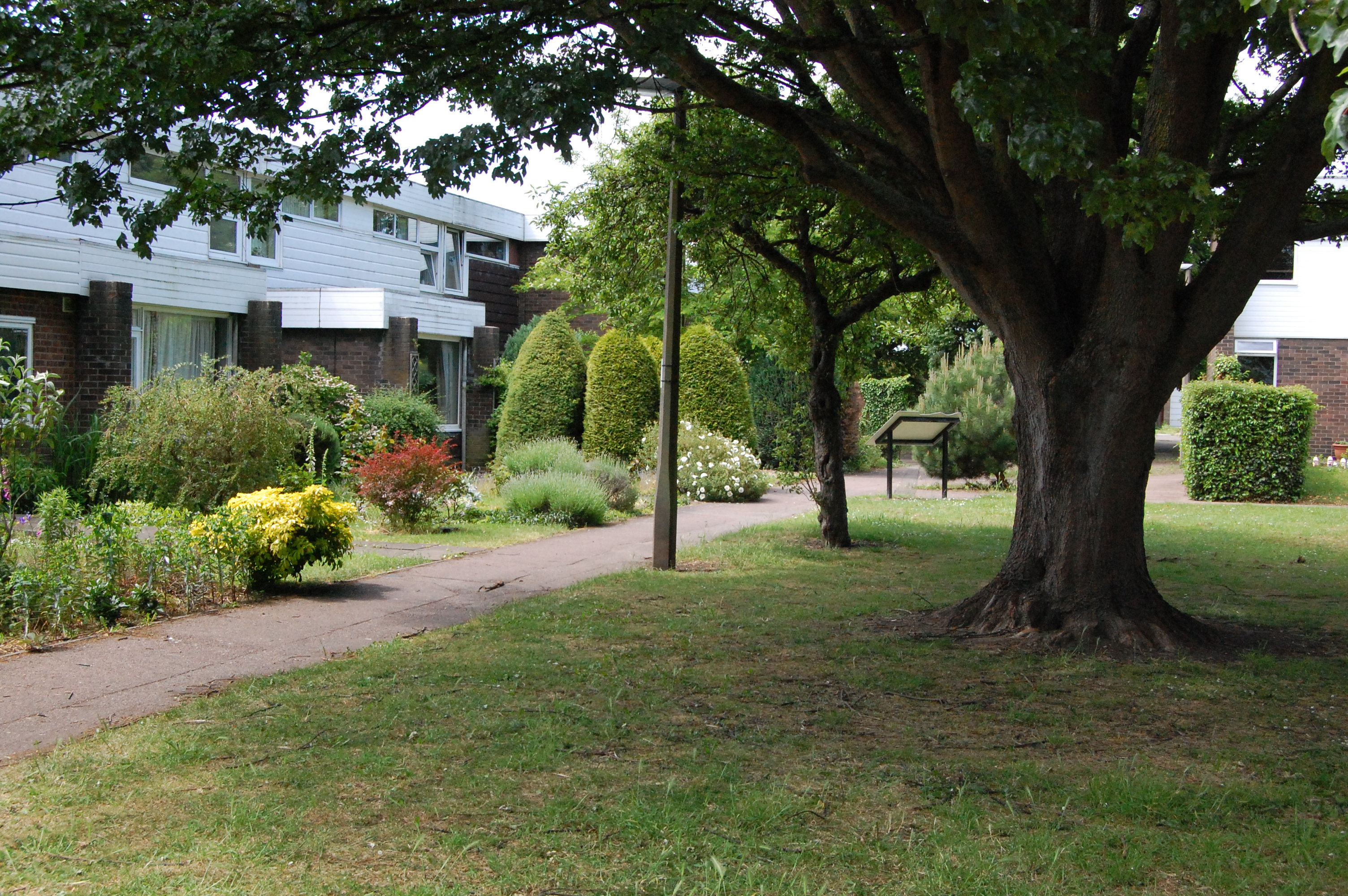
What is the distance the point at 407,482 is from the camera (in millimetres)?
13227

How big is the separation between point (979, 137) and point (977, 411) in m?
14.2

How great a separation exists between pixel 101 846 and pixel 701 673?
358cm

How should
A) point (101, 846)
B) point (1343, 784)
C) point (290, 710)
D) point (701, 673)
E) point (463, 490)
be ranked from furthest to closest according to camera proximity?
1. point (463, 490)
2. point (701, 673)
3. point (290, 710)
4. point (1343, 784)
5. point (101, 846)

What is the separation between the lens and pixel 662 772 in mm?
4887

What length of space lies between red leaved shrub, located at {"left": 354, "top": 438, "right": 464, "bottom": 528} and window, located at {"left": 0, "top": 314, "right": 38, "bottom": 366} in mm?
5218

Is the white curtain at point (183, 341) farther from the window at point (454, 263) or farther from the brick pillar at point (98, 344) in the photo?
the window at point (454, 263)

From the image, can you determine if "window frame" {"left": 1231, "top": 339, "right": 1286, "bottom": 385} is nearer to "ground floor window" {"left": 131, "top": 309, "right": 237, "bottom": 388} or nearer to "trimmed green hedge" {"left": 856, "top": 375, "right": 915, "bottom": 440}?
"trimmed green hedge" {"left": 856, "top": 375, "right": 915, "bottom": 440}

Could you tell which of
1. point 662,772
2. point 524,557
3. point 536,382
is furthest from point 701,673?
point 536,382

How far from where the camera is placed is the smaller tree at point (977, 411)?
1998 centimetres

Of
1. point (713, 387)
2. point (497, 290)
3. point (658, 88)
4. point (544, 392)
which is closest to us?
point (658, 88)

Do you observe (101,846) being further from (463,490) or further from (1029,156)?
(463,490)

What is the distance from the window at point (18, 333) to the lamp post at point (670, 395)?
355 inches

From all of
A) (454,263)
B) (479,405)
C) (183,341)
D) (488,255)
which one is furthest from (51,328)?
(488,255)

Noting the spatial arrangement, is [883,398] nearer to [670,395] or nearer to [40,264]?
[670,395]
